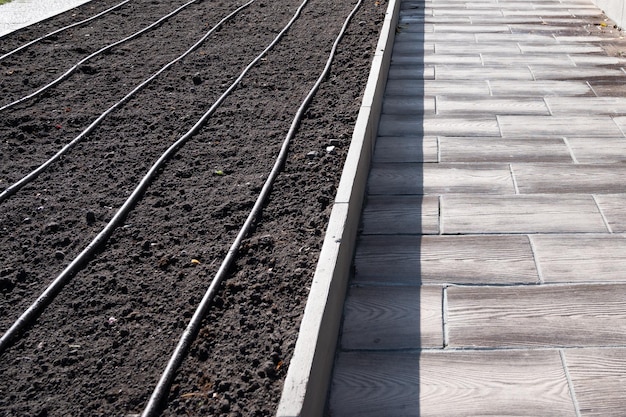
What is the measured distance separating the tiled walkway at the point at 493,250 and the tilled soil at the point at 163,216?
415 mm

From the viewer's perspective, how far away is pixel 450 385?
10.7ft

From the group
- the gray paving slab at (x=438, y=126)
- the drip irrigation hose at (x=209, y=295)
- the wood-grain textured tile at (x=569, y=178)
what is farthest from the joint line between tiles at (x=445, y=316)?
the gray paving slab at (x=438, y=126)

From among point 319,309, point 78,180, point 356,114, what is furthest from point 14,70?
point 319,309

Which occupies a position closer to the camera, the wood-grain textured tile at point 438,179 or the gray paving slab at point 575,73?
the wood-grain textured tile at point 438,179

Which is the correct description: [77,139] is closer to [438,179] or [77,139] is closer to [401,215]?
[401,215]

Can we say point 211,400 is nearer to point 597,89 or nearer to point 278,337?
point 278,337

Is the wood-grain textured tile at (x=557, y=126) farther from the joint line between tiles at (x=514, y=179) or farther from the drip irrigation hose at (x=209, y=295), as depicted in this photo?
the drip irrigation hose at (x=209, y=295)

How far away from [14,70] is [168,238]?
3.85 m

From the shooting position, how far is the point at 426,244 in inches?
172

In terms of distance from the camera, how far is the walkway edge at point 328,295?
2.75m

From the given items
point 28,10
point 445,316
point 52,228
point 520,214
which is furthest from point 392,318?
point 28,10

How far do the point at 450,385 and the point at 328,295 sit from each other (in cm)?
65

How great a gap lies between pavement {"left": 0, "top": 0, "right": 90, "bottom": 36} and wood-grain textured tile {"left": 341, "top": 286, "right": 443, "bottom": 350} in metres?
6.77

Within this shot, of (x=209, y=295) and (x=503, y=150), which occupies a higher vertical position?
(x=209, y=295)
